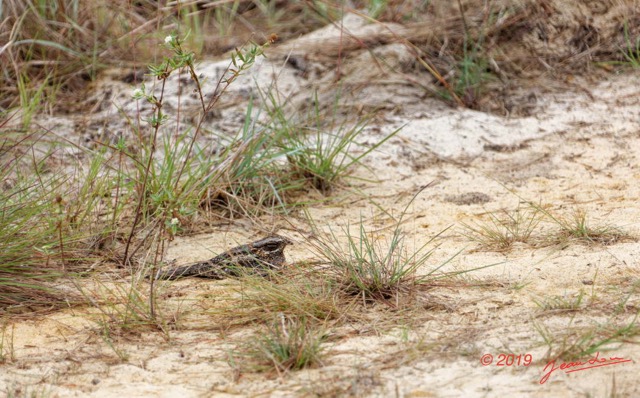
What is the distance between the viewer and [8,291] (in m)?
2.52

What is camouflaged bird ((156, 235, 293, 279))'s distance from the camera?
8.77ft

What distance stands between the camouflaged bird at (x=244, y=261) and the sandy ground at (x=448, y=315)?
0.05 meters

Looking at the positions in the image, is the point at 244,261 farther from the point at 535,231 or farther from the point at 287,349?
the point at 535,231

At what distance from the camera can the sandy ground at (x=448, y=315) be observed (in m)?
1.92

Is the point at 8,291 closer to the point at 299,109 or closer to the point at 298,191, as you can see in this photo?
the point at 298,191

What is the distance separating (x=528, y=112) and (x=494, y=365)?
243 cm

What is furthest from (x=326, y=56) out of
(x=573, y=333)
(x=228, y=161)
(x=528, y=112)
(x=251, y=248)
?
(x=573, y=333)

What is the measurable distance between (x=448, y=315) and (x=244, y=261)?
721mm

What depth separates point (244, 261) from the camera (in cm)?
269
